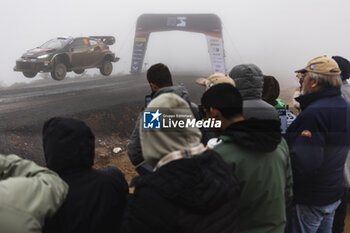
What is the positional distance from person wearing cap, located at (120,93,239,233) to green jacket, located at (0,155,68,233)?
1.14 feet

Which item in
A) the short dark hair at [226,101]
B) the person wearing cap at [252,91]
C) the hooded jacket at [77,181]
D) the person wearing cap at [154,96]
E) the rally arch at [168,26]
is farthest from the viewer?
the rally arch at [168,26]

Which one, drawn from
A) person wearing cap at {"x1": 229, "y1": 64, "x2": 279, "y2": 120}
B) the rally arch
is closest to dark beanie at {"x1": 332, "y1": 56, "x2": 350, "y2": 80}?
person wearing cap at {"x1": 229, "y1": 64, "x2": 279, "y2": 120}

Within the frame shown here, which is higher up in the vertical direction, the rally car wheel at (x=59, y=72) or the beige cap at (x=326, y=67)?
the beige cap at (x=326, y=67)

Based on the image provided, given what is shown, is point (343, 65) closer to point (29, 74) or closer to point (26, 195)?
point (26, 195)

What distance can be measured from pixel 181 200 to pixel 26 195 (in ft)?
2.12

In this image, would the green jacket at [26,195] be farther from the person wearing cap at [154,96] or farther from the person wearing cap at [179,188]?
the person wearing cap at [154,96]

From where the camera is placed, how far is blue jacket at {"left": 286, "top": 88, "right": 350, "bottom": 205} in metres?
1.96

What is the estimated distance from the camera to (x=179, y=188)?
1.11 metres

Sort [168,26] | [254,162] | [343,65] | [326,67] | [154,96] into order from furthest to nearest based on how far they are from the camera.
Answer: [168,26] < [343,65] < [154,96] < [326,67] < [254,162]

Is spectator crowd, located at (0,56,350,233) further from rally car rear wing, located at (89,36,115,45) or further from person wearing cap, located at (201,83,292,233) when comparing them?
rally car rear wing, located at (89,36,115,45)

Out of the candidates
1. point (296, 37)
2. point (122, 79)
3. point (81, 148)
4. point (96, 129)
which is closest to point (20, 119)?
point (96, 129)

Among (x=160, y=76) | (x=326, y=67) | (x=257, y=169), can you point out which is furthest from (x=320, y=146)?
(x=160, y=76)

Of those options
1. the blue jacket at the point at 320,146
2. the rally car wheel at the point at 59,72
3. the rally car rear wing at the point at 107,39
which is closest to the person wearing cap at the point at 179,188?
the blue jacket at the point at 320,146

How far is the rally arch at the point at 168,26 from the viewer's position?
20.3 ft
